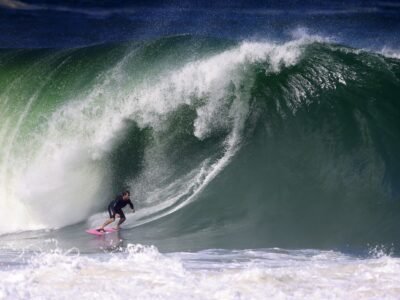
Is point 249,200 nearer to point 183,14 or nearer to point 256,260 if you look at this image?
point 256,260

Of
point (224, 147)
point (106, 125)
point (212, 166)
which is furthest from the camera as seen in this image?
point (106, 125)

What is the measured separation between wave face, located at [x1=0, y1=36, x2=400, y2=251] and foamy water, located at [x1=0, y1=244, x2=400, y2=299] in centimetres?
229

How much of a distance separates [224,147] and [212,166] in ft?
1.40

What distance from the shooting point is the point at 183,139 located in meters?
11.6

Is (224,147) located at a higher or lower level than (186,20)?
lower

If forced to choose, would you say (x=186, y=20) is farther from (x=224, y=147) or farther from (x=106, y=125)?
(x=224, y=147)

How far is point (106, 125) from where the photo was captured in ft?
39.5

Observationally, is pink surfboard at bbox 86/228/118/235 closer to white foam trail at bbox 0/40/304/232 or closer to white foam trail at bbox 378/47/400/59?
white foam trail at bbox 0/40/304/232

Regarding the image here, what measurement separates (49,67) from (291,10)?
1250 cm

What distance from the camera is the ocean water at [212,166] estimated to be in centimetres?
684

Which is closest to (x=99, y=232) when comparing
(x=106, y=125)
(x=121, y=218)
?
(x=121, y=218)

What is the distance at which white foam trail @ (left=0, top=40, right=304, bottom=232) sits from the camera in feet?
36.2

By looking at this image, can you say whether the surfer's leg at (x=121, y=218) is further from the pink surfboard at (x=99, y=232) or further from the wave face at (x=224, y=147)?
the wave face at (x=224, y=147)

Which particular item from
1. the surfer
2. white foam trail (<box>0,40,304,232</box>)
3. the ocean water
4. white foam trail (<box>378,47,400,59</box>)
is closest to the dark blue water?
white foam trail (<box>378,47,400,59</box>)
